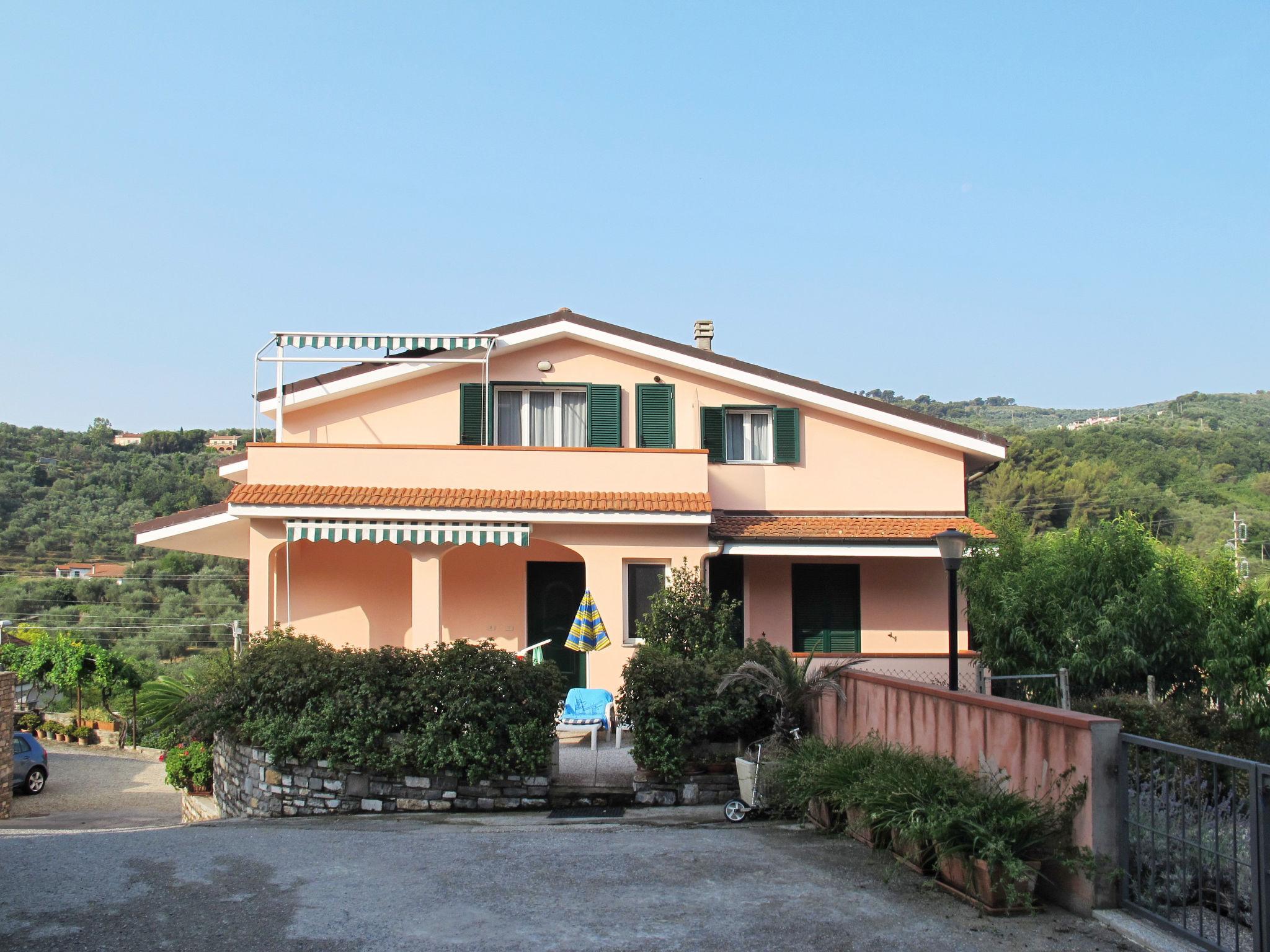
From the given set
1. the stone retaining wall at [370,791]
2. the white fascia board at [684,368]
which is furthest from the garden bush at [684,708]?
the white fascia board at [684,368]

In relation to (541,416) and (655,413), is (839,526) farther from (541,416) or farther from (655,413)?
(541,416)

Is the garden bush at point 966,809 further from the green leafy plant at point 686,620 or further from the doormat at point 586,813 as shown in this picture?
the green leafy plant at point 686,620

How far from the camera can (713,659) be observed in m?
14.0

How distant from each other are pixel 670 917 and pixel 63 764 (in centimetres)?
3184

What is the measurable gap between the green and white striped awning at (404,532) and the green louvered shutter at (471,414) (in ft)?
9.57

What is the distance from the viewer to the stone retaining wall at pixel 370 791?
13438 mm

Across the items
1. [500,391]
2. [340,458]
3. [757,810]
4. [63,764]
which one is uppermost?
[500,391]

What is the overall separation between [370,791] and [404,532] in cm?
484

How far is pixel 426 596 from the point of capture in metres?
17.9

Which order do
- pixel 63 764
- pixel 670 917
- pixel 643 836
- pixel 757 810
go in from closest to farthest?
1. pixel 670 917
2. pixel 643 836
3. pixel 757 810
4. pixel 63 764

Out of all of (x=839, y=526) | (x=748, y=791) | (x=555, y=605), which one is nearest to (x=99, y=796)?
(x=555, y=605)

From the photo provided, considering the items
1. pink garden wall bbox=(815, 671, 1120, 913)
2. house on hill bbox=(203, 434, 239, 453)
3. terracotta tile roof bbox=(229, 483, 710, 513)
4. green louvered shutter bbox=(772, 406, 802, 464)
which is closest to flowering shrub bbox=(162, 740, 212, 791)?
terracotta tile roof bbox=(229, 483, 710, 513)

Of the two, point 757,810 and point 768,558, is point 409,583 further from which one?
point 757,810

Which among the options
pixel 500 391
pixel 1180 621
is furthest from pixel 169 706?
pixel 1180 621
